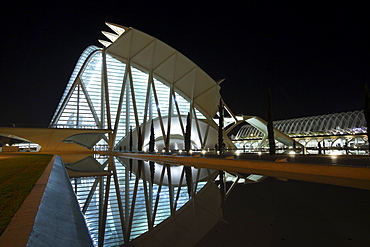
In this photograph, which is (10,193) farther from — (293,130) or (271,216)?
(293,130)

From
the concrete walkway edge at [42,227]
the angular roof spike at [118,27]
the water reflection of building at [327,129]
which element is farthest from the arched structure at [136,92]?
the concrete walkway edge at [42,227]

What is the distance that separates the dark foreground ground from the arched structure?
34290 mm

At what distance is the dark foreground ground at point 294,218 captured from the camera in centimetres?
330

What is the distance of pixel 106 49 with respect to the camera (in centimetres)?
3969

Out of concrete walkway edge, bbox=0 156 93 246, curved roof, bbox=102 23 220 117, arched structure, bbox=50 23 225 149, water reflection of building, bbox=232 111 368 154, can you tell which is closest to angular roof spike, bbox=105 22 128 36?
curved roof, bbox=102 23 220 117

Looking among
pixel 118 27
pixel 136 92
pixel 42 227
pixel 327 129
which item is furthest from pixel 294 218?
pixel 327 129

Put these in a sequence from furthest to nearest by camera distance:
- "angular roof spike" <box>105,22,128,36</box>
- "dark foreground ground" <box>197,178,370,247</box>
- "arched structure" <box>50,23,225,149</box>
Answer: "arched structure" <box>50,23,225,149</box>
"angular roof spike" <box>105,22,128,36</box>
"dark foreground ground" <box>197,178,370,247</box>

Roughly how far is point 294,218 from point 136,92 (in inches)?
1594

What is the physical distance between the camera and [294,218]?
168 inches

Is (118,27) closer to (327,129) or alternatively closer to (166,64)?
(166,64)

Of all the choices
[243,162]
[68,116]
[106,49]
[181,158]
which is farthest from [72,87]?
[243,162]

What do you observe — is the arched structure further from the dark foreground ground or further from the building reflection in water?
the dark foreground ground

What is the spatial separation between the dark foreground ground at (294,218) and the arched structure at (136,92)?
113 ft

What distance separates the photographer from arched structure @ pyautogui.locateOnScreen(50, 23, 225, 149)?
39469 mm
